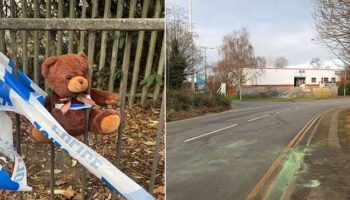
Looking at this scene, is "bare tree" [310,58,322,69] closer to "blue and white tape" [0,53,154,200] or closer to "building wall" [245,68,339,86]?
"building wall" [245,68,339,86]

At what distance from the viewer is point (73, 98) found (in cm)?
130

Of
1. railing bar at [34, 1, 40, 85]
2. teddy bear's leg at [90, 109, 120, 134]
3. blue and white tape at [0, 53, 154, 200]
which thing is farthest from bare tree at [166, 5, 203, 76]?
railing bar at [34, 1, 40, 85]

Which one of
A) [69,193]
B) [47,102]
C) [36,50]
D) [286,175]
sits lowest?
[69,193]

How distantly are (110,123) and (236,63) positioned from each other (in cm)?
45

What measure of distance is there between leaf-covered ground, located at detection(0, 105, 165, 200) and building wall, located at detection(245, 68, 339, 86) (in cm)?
104

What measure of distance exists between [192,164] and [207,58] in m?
0.37

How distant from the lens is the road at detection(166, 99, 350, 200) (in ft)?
4.36

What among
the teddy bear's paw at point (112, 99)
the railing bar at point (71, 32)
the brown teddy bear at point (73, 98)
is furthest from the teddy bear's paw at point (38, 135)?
the railing bar at point (71, 32)

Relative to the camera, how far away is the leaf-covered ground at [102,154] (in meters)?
2.15

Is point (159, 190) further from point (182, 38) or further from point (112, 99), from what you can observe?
point (182, 38)

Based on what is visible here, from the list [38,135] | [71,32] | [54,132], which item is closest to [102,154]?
[71,32]

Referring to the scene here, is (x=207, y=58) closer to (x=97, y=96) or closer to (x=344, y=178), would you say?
(x=97, y=96)

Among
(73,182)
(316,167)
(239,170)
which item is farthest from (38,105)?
(73,182)

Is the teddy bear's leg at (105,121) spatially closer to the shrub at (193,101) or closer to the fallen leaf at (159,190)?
the shrub at (193,101)
